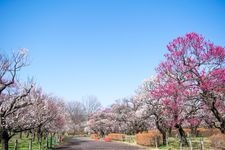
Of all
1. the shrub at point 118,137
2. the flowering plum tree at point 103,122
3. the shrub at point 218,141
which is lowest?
the shrub at point 118,137

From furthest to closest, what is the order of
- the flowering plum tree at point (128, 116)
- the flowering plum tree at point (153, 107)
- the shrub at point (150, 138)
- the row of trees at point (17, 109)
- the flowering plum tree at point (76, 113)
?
the flowering plum tree at point (76, 113)
the flowering plum tree at point (128, 116)
the shrub at point (150, 138)
the flowering plum tree at point (153, 107)
the row of trees at point (17, 109)

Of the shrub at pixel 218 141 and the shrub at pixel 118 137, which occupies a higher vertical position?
the shrub at pixel 218 141

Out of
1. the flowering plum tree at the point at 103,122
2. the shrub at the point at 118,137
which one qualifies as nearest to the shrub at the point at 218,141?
the shrub at the point at 118,137

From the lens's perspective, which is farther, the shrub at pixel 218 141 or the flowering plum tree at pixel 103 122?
the flowering plum tree at pixel 103 122

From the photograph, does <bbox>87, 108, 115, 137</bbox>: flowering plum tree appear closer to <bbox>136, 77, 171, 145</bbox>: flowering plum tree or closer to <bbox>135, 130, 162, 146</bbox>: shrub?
<bbox>136, 77, 171, 145</bbox>: flowering plum tree

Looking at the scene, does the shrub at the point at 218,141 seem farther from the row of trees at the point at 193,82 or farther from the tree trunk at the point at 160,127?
the tree trunk at the point at 160,127

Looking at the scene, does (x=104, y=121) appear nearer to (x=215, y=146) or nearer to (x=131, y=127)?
(x=131, y=127)

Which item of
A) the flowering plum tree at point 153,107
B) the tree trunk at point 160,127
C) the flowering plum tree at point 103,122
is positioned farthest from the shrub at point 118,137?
the tree trunk at point 160,127

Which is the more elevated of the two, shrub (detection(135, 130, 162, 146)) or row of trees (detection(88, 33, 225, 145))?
row of trees (detection(88, 33, 225, 145))

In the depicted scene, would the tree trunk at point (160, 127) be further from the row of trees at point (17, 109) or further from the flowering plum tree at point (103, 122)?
the flowering plum tree at point (103, 122)

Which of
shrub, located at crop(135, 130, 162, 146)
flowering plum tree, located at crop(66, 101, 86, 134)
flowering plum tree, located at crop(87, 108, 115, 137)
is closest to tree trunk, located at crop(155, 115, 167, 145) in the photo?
shrub, located at crop(135, 130, 162, 146)

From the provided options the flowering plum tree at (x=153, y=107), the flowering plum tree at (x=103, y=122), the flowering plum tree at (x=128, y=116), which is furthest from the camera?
the flowering plum tree at (x=103, y=122)

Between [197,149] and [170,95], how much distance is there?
5978 millimetres

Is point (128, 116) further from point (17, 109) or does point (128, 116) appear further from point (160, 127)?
point (17, 109)
